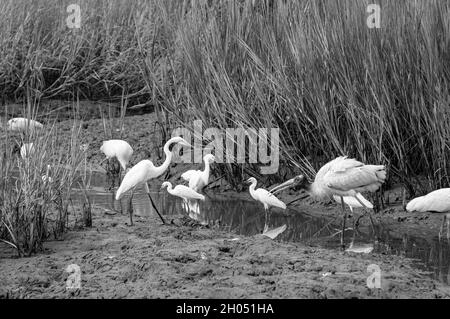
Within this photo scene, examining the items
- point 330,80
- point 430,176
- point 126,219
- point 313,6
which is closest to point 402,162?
point 430,176

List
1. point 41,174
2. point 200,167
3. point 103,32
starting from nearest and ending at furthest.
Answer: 1. point 41,174
2. point 200,167
3. point 103,32

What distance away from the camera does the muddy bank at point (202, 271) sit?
6906 mm

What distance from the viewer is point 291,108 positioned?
11188mm

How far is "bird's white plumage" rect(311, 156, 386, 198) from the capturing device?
9711mm

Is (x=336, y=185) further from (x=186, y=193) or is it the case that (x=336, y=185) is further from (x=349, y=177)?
(x=186, y=193)

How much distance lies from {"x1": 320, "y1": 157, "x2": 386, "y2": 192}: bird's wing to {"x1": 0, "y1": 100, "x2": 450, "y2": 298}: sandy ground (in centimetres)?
107

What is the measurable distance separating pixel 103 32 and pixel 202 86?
4998 mm

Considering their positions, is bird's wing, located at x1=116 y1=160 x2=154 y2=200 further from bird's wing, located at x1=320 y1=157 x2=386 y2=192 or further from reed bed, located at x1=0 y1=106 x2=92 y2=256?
bird's wing, located at x1=320 y1=157 x2=386 y2=192

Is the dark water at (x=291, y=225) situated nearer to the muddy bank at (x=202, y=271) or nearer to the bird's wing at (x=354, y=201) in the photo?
the bird's wing at (x=354, y=201)

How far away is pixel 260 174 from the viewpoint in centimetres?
1219

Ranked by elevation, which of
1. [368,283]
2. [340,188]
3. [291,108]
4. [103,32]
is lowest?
[368,283]

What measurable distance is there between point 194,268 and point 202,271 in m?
0.09

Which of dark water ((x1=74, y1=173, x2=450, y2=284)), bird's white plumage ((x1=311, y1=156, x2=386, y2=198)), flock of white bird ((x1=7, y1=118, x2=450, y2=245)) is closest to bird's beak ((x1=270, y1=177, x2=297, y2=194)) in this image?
flock of white bird ((x1=7, y1=118, x2=450, y2=245))

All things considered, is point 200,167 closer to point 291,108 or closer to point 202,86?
point 202,86
